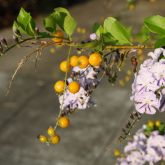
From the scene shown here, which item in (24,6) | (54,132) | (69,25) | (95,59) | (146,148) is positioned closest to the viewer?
(95,59)

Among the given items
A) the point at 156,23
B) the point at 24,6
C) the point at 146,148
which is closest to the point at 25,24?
the point at 156,23

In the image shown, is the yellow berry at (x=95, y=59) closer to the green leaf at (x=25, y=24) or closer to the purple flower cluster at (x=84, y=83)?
the green leaf at (x=25, y=24)

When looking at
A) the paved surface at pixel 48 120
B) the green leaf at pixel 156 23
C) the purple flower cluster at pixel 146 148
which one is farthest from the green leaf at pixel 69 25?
the paved surface at pixel 48 120

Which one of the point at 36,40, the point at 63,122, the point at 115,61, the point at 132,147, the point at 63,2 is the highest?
the point at 36,40

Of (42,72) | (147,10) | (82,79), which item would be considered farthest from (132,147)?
(147,10)

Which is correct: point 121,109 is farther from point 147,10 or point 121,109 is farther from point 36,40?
point 36,40

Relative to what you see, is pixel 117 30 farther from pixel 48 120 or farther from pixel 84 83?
pixel 48 120

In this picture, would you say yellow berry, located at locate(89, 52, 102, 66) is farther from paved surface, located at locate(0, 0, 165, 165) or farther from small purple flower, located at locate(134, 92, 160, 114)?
paved surface, located at locate(0, 0, 165, 165)

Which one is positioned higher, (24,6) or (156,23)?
(156,23)
